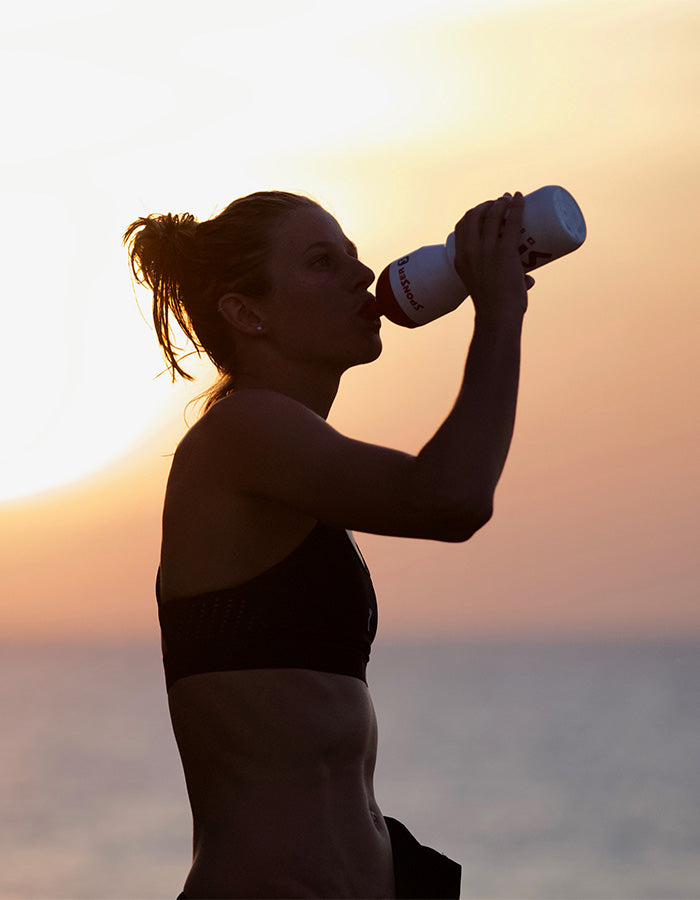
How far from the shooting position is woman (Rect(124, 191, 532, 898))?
233cm

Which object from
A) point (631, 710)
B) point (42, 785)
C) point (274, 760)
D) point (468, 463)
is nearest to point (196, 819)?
point (274, 760)

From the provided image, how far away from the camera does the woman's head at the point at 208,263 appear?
9.53 ft

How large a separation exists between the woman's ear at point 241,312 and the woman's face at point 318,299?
0.03 meters

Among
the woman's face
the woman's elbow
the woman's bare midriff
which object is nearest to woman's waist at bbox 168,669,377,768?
the woman's bare midriff

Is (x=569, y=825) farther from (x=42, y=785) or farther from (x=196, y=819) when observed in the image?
(x=196, y=819)

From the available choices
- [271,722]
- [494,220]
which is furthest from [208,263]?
[271,722]

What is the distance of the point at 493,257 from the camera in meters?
2.52

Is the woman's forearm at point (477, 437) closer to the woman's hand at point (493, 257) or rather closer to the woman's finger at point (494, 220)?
the woman's hand at point (493, 257)

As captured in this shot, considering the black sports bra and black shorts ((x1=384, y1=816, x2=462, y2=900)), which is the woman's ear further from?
black shorts ((x1=384, y1=816, x2=462, y2=900))

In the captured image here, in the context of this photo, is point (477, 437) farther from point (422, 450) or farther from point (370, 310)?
point (370, 310)

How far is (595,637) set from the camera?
3147 inches

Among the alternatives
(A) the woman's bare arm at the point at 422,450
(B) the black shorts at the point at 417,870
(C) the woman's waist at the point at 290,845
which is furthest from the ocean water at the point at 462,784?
(A) the woman's bare arm at the point at 422,450

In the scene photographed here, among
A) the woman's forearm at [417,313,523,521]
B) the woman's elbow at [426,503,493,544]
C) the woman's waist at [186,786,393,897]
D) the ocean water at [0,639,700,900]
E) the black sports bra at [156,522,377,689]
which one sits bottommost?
the woman's waist at [186,786,393,897]

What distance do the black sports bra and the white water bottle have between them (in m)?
0.57
